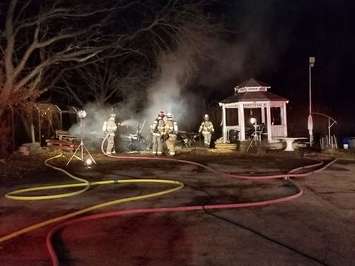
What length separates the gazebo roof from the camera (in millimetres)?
26047

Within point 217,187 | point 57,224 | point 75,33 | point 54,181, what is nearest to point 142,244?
point 57,224

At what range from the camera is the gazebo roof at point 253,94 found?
85.5ft

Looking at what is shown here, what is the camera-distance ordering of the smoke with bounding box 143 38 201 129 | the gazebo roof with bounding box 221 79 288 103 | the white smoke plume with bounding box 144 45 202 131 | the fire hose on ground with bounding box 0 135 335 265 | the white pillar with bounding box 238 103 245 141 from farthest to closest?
the white pillar with bounding box 238 103 245 141
the gazebo roof with bounding box 221 79 288 103
the white smoke plume with bounding box 144 45 202 131
the smoke with bounding box 143 38 201 129
the fire hose on ground with bounding box 0 135 335 265

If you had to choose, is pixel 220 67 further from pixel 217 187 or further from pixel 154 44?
pixel 217 187

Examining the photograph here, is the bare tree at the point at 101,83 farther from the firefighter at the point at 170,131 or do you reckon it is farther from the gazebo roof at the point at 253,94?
the firefighter at the point at 170,131

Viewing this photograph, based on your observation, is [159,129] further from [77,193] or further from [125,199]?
[125,199]

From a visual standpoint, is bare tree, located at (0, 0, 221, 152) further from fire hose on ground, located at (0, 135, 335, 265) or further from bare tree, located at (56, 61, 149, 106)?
bare tree, located at (56, 61, 149, 106)

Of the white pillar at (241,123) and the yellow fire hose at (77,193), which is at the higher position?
the white pillar at (241,123)

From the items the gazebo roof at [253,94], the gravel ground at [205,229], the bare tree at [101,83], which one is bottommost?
the gravel ground at [205,229]

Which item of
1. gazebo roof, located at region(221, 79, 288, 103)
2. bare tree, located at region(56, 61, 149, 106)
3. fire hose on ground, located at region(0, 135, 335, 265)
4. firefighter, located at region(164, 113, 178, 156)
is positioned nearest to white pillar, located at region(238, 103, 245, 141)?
gazebo roof, located at region(221, 79, 288, 103)

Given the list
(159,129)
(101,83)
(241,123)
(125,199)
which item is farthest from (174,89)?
(125,199)

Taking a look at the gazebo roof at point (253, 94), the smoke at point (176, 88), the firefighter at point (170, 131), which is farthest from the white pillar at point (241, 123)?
the firefighter at point (170, 131)

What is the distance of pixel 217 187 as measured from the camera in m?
13.6

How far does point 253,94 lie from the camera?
2656 cm
